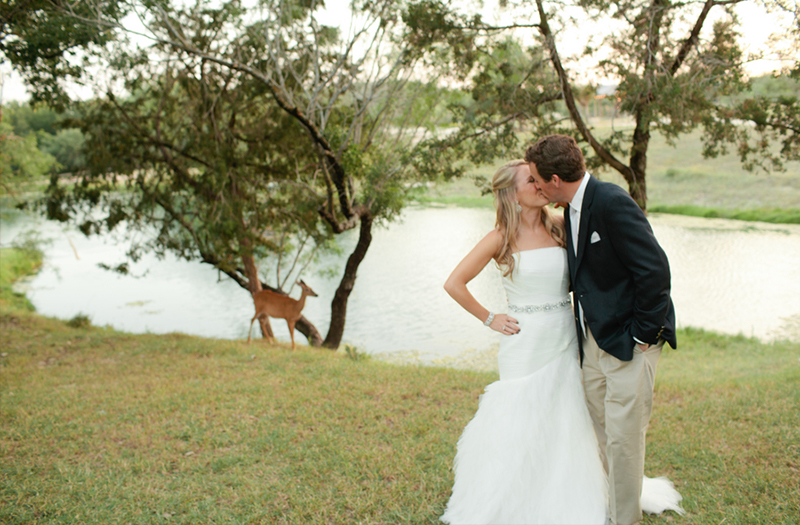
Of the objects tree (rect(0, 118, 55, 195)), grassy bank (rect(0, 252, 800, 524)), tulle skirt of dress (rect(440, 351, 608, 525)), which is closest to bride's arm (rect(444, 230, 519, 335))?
tulle skirt of dress (rect(440, 351, 608, 525))

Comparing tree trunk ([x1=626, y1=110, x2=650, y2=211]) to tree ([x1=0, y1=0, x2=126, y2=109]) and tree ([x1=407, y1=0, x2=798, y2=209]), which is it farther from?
tree ([x1=0, y1=0, x2=126, y2=109])

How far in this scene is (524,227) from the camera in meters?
3.00

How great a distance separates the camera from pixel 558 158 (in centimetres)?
263

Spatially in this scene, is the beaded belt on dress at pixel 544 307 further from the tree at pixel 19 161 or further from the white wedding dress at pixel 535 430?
the tree at pixel 19 161

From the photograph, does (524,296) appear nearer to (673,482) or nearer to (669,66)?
(673,482)

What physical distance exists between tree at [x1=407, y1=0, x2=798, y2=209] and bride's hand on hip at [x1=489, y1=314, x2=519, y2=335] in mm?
3767

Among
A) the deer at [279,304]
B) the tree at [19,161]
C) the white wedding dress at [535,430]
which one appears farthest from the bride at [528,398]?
the tree at [19,161]

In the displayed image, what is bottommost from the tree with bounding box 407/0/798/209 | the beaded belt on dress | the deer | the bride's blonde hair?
the deer

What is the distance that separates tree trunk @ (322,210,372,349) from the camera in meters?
10.1

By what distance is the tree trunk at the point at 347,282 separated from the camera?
1007 cm

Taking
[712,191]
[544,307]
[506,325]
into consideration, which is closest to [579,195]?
[544,307]

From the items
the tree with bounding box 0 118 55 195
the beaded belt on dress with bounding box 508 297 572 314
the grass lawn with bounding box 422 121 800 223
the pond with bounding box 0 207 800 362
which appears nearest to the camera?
the beaded belt on dress with bounding box 508 297 572 314

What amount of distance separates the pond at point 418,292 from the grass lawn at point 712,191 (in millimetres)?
1573

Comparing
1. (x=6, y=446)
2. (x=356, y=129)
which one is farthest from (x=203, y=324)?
(x=6, y=446)
